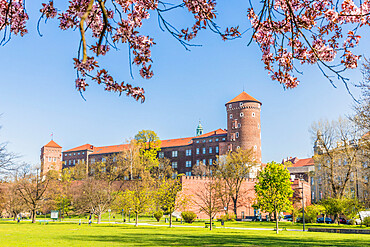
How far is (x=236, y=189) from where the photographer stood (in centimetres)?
6134

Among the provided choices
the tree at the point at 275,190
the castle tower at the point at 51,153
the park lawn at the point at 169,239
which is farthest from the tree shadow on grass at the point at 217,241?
the castle tower at the point at 51,153

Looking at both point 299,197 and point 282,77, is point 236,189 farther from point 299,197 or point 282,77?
point 282,77

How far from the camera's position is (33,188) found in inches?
2014

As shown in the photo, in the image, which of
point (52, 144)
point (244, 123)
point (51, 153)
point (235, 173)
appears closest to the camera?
point (235, 173)

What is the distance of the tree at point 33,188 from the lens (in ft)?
164

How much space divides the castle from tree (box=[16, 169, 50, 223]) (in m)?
16.1

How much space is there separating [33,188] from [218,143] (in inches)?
1777

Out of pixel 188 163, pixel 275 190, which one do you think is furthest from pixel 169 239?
pixel 188 163

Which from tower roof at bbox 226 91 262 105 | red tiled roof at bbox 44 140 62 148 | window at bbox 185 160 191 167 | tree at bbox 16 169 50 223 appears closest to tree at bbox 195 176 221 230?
tree at bbox 16 169 50 223

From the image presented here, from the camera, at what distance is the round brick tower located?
7787 cm

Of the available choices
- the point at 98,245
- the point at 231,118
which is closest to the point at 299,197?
the point at 231,118

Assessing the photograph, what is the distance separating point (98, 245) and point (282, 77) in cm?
1438

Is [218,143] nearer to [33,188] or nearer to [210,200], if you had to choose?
[33,188]

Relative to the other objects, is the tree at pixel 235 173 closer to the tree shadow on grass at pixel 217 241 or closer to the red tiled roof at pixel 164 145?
the red tiled roof at pixel 164 145
